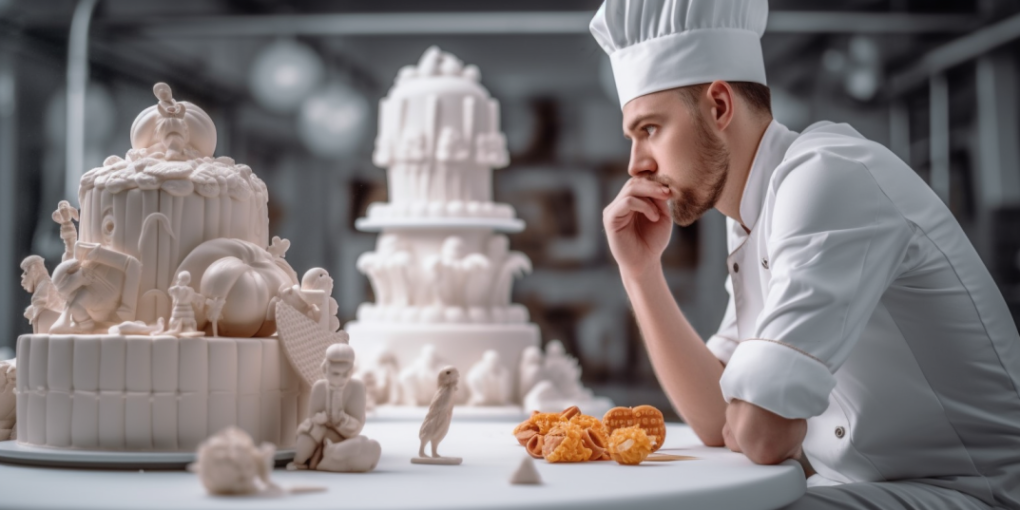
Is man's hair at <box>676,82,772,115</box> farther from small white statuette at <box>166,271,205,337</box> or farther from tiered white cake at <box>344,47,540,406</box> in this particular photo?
tiered white cake at <box>344,47,540,406</box>

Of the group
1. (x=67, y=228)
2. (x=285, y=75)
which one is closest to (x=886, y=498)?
(x=67, y=228)

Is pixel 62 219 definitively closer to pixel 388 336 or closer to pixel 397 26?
pixel 388 336

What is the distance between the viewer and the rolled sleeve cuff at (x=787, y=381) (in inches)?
62.0

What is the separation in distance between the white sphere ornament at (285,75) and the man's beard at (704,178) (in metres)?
4.46

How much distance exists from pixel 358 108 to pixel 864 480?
4.77m

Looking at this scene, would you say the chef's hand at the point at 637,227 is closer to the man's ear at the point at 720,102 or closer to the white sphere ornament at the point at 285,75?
the man's ear at the point at 720,102

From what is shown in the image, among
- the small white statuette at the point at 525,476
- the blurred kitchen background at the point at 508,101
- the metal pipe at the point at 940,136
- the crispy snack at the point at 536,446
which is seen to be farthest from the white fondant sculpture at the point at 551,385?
the metal pipe at the point at 940,136

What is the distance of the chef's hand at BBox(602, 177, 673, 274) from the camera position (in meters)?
2.09

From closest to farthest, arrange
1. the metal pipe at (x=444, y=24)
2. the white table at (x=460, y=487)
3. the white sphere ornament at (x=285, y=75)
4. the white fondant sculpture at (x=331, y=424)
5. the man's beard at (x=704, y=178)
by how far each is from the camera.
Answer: the white table at (x=460, y=487), the white fondant sculpture at (x=331, y=424), the man's beard at (x=704, y=178), the metal pipe at (x=444, y=24), the white sphere ornament at (x=285, y=75)

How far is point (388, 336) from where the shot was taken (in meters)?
3.45

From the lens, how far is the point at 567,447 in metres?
1.69

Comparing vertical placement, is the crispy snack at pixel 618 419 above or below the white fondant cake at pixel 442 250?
below

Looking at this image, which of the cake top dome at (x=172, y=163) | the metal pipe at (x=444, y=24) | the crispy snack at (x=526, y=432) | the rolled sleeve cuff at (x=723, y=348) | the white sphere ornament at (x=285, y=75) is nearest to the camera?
the cake top dome at (x=172, y=163)

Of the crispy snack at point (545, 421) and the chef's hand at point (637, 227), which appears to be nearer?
the crispy snack at point (545, 421)
